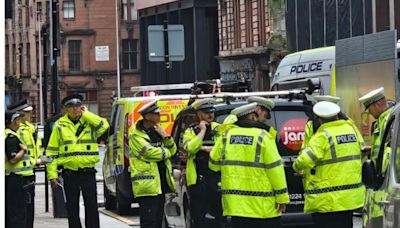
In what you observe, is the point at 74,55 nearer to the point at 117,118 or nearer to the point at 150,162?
the point at 117,118

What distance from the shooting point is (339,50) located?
24625mm

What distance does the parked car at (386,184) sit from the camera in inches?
346

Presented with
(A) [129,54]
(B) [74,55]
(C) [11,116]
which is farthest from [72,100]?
(A) [129,54]

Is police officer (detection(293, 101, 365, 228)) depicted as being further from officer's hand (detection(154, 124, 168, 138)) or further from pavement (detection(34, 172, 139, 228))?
pavement (detection(34, 172, 139, 228))

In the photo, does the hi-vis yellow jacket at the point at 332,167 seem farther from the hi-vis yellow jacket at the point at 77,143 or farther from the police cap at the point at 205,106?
the hi-vis yellow jacket at the point at 77,143

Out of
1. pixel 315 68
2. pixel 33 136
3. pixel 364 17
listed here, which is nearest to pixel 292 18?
pixel 364 17

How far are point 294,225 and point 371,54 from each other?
869 centimetres

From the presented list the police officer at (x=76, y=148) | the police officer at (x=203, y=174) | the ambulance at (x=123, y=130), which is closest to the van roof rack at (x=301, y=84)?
the ambulance at (x=123, y=130)

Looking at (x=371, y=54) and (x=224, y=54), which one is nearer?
(x=371, y=54)

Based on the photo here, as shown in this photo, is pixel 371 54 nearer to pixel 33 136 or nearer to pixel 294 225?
pixel 33 136

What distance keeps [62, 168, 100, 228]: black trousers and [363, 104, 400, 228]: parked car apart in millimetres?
5720

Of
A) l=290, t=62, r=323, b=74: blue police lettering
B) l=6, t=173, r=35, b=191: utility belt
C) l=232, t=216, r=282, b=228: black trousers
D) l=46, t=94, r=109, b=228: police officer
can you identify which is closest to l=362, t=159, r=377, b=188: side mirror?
l=232, t=216, r=282, b=228: black trousers

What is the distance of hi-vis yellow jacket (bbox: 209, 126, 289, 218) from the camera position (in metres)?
11.5

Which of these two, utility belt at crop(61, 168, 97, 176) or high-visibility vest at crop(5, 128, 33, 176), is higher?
high-visibility vest at crop(5, 128, 33, 176)
